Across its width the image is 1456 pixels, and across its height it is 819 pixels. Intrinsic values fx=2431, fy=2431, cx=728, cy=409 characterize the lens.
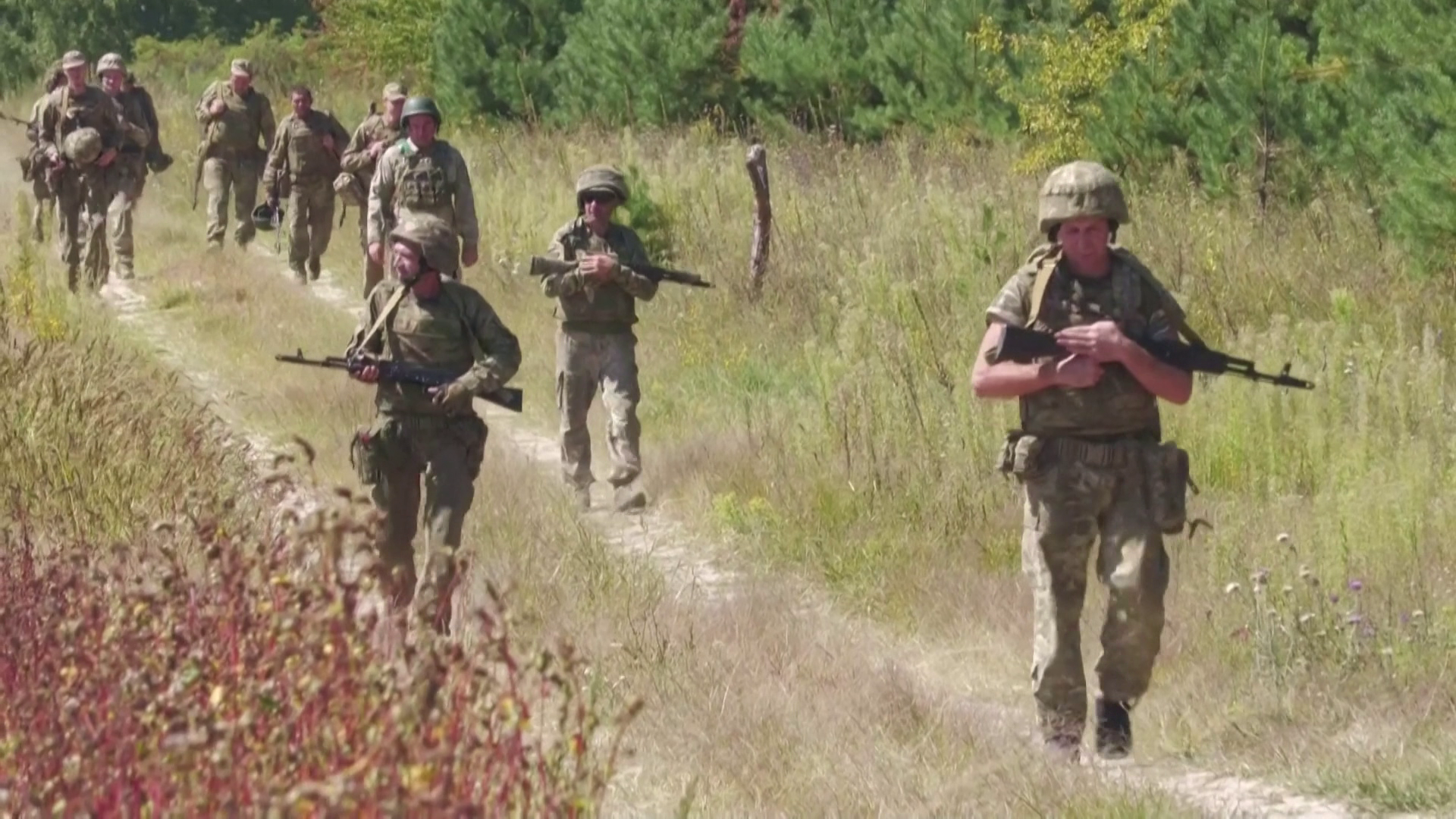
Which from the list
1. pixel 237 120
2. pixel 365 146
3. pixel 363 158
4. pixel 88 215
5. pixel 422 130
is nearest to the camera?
pixel 422 130

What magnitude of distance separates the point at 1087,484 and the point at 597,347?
15.7ft

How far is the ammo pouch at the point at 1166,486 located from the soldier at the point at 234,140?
14486mm

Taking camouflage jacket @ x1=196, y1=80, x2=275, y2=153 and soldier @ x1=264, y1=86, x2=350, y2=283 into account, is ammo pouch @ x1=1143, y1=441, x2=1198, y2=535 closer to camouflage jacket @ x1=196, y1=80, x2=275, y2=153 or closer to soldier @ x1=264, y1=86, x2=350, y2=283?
soldier @ x1=264, y1=86, x2=350, y2=283

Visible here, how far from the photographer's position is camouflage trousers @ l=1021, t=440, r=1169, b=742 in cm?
736

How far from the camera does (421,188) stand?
568 inches

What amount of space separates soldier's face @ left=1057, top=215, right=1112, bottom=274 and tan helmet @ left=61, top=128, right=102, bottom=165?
12.6m

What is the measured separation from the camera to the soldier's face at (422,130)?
556 inches

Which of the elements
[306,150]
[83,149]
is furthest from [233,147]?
[83,149]

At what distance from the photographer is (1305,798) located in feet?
22.6

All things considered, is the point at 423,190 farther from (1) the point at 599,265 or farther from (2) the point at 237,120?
(2) the point at 237,120

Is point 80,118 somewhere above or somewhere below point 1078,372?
above

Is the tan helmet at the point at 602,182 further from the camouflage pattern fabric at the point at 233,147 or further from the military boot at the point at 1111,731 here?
the camouflage pattern fabric at the point at 233,147

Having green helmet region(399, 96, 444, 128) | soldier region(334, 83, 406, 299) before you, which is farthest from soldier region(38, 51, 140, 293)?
green helmet region(399, 96, 444, 128)

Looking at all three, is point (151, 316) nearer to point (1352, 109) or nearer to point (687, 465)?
point (687, 465)
